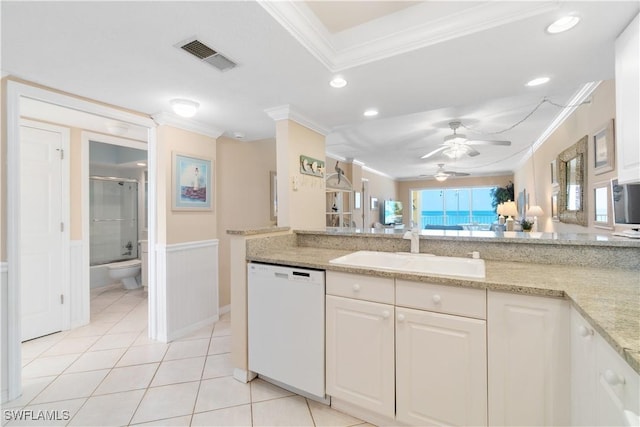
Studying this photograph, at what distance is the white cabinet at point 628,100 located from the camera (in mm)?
1275

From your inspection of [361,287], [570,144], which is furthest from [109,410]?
[570,144]

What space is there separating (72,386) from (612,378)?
2924 millimetres

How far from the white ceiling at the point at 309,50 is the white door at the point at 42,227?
111cm

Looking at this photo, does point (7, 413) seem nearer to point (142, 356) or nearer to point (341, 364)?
point (142, 356)

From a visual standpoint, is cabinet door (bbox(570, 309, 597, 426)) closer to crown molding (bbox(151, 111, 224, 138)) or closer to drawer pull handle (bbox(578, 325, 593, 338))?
drawer pull handle (bbox(578, 325, 593, 338))

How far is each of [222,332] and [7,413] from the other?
149 centimetres

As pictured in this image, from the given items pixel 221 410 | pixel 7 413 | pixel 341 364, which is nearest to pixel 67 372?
pixel 7 413

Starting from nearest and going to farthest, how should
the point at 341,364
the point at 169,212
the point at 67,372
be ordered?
the point at 341,364 < the point at 67,372 < the point at 169,212

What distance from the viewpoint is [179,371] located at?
2158 millimetres

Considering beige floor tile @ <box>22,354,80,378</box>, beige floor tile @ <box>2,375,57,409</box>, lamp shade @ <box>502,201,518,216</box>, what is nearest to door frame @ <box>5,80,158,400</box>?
beige floor tile @ <box>2,375,57,409</box>

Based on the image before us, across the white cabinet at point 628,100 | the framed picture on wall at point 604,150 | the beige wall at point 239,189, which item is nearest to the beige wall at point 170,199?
the beige wall at point 239,189

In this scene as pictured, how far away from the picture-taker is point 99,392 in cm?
189

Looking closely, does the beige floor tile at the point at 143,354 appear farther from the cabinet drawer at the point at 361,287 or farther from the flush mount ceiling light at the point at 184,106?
the flush mount ceiling light at the point at 184,106

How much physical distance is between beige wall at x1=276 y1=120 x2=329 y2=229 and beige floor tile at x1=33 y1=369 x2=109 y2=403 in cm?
179
